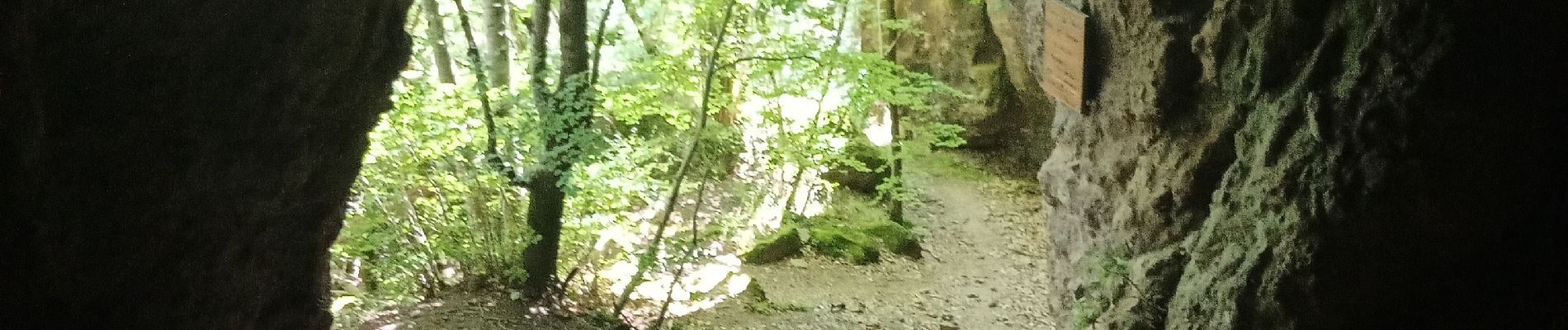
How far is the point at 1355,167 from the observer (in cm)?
295

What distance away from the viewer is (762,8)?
6777 mm

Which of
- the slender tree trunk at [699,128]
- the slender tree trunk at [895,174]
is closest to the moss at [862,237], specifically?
the slender tree trunk at [895,174]

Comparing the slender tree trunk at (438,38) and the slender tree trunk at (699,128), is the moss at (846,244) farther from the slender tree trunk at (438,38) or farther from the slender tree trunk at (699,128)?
the slender tree trunk at (438,38)

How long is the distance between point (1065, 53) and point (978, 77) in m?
7.10

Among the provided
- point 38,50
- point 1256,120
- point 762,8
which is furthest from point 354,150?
point 1256,120

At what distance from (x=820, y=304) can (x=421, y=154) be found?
3954mm

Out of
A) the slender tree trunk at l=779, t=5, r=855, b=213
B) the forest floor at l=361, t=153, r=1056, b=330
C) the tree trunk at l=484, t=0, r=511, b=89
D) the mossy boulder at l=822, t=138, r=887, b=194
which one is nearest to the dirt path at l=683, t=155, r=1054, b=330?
the forest floor at l=361, t=153, r=1056, b=330

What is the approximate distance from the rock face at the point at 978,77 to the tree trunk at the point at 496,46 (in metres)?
6.17

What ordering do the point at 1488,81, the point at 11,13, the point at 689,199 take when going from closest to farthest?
1. the point at 11,13
2. the point at 1488,81
3. the point at 689,199

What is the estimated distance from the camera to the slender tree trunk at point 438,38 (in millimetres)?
6727

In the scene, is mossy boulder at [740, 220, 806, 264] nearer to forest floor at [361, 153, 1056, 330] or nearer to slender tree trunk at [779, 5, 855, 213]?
forest floor at [361, 153, 1056, 330]

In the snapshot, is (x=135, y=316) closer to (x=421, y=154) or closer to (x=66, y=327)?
(x=66, y=327)

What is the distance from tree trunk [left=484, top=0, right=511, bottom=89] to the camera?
6434 millimetres

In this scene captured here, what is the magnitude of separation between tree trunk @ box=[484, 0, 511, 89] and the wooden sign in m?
4.08
